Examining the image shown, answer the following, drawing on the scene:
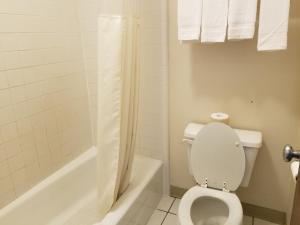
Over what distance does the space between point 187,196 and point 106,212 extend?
1.56 ft

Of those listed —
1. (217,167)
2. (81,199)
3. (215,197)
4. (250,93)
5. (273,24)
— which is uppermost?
(273,24)

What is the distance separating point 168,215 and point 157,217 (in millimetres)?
84

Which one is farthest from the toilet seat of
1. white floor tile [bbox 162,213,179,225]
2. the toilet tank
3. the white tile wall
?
the white tile wall

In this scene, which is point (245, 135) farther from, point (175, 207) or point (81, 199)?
point (81, 199)

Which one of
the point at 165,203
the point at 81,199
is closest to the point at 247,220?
the point at 165,203

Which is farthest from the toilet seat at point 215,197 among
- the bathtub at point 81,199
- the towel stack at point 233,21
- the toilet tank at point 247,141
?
the towel stack at point 233,21

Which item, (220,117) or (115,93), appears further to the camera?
(220,117)

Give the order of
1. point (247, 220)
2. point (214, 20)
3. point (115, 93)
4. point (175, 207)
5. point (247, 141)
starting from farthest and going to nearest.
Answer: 1. point (175, 207)
2. point (247, 220)
3. point (247, 141)
4. point (214, 20)
5. point (115, 93)

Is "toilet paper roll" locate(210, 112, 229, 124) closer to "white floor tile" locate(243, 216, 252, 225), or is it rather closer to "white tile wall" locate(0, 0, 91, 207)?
"white floor tile" locate(243, 216, 252, 225)

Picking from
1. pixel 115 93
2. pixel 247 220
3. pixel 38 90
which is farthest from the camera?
pixel 247 220

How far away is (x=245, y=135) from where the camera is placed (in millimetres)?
1523

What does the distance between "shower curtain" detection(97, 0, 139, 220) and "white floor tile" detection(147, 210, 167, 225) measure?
48cm

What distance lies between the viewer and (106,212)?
1411 mm

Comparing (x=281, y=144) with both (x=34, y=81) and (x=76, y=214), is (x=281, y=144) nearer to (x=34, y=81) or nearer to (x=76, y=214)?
(x=76, y=214)
